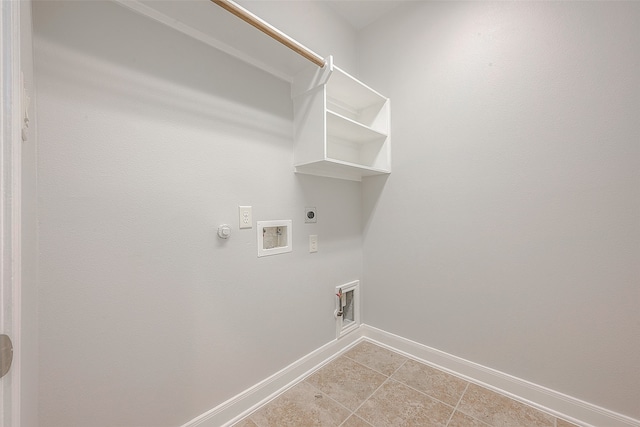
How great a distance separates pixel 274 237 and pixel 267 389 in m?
0.90

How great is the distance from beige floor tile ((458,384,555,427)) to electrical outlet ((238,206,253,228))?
1566 mm

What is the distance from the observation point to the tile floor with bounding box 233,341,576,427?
1291 millimetres

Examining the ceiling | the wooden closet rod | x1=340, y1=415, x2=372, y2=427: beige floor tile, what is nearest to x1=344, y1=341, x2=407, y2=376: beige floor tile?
x1=340, y1=415, x2=372, y2=427: beige floor tile

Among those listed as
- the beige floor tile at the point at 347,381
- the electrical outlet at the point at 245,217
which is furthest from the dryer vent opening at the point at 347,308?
the electrical outlet at the point at 245,217

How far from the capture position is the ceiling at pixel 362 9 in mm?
1836

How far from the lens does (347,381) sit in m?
1.60

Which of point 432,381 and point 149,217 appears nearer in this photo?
point 149,217

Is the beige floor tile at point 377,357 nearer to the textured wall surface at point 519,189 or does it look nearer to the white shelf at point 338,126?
the textured wall surface at point 519,189

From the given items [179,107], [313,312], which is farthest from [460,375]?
[179,107]

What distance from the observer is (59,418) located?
87 cm

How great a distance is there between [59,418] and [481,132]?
94.1 inches

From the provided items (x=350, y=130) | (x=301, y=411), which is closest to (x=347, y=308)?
(x=301, y=411)

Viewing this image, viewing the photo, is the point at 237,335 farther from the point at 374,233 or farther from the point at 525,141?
the point at 525,141

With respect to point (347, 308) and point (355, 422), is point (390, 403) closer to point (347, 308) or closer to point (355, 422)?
point (355, 422)
